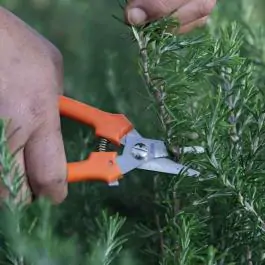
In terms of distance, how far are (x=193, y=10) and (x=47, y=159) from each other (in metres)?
0.34

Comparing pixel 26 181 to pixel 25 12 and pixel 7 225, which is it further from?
pixel 25 12

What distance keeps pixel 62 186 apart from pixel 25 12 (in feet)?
2.28

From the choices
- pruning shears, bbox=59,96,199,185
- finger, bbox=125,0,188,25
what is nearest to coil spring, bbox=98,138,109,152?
pruning shears, bbox=59,96,199,185

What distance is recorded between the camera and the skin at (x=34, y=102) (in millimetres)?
967

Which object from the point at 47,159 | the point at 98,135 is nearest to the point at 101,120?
the point at 98,135

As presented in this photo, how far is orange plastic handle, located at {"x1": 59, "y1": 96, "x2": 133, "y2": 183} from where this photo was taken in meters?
1.05

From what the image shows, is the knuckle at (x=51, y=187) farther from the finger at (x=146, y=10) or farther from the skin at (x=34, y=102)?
the finger at (x=146, y=10)

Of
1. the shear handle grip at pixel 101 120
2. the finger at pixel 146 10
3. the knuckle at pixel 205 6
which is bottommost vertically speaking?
the shear handle grip at pixel 101 120

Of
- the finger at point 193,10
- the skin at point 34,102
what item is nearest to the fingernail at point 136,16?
the skin at point 34,102

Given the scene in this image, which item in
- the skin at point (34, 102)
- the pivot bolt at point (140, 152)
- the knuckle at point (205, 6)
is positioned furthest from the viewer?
the knuckle at point (205, 6)

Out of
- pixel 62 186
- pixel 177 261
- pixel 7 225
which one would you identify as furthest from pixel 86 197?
pixel 7 225

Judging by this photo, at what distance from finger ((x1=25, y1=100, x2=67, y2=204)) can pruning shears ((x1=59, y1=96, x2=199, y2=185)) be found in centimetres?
3

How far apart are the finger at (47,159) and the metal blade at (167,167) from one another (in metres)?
0.13

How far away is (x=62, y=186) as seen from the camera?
1.01 m
